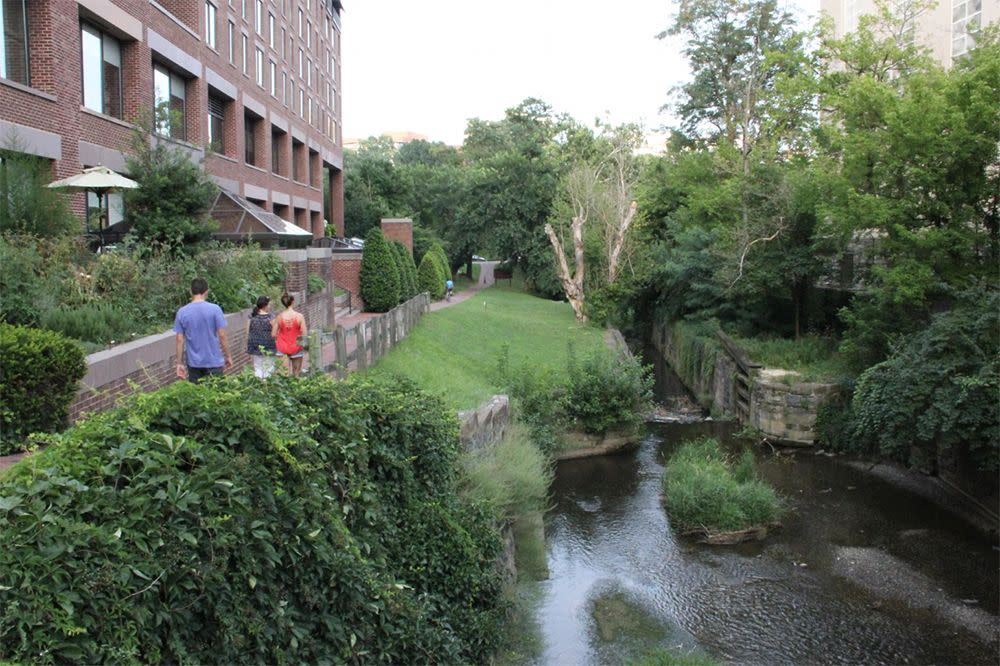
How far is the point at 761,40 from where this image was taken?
148 feet

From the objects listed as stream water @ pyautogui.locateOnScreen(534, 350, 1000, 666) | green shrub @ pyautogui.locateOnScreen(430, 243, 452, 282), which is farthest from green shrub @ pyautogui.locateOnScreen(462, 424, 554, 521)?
green shrub @ pyautogui.locateOnScreen(430, 243, 452, 282)

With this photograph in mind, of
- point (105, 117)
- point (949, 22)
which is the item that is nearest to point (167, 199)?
point (105, 117)

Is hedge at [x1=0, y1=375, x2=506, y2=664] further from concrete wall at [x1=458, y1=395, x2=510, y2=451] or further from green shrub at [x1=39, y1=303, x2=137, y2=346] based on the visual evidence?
green shrub at [x1=39, y1=303, x2=137, y2=346]

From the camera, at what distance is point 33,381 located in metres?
7.21

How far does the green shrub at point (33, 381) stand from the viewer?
711cm

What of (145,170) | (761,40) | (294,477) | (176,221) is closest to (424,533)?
(294,477)

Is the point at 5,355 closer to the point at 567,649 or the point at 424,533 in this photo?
the point at 424,533

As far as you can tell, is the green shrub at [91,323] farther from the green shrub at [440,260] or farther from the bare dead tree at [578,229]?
the green shrub at [440,260]

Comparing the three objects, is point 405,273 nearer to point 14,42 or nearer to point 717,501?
point 14,42

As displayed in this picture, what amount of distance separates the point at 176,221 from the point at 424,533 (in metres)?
9.50

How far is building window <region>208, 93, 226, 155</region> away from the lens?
1180 inches

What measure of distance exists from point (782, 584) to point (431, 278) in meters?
29.8

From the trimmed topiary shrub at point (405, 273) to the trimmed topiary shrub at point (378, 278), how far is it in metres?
1.12

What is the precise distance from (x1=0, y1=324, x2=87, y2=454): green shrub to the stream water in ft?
20.5
